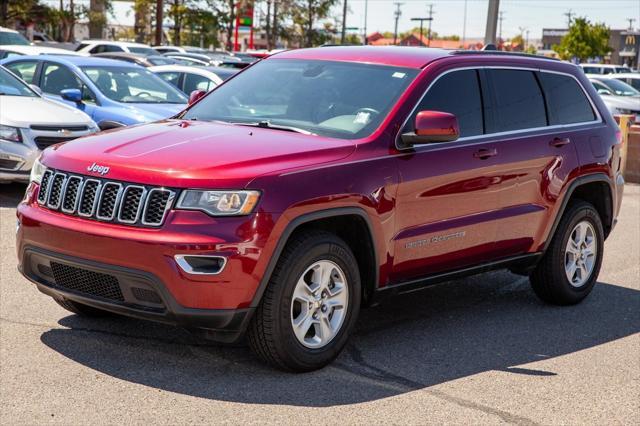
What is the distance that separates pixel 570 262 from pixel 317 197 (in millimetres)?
2985

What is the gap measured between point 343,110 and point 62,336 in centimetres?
212

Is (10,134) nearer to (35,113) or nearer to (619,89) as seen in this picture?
(35,113)

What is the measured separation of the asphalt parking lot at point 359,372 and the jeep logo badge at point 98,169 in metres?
1.03

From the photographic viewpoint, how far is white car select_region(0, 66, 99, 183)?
417 inches

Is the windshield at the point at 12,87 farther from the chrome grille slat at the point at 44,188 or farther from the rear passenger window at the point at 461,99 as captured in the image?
the rear passenger window at the point at 461,99

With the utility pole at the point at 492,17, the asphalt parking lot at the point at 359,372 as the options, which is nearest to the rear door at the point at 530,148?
the asphalt parking lot at the point at 359,372

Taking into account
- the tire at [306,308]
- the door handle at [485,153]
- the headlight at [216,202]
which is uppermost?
the door handle at [485,153]

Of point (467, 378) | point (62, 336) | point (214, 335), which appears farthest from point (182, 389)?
point (467, 378)

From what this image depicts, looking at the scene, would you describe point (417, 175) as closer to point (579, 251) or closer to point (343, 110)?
point (343, 110)

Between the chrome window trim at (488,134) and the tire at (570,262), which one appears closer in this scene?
the chrome window trim at (488,134)

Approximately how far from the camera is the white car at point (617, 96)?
26312mm

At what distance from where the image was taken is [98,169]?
5.27m

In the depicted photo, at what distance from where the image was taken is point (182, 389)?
5.11 m

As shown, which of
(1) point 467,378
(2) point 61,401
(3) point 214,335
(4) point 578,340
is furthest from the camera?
(4) point 578,340
